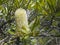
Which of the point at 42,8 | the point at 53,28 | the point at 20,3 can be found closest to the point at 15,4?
the point at 20,3

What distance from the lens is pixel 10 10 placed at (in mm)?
1244

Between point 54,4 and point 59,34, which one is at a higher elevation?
point 54,4

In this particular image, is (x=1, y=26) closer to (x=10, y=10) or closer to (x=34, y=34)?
(x=10, y=10)

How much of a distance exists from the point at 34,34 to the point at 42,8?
0.22 m

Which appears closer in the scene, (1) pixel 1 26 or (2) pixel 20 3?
(2) pixel 20 3

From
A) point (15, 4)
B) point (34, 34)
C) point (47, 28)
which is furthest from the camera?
point (47, 28)

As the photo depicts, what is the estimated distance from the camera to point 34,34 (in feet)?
2.83

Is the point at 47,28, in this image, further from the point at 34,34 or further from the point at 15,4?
the point at 34,34

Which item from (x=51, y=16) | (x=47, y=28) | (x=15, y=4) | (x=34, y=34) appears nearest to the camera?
(x=34, y=34)

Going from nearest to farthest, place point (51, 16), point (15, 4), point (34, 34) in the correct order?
point (34, 34) < point (51, 16) < point (15, 4)

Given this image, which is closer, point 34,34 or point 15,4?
point 34,34

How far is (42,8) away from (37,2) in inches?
2.4

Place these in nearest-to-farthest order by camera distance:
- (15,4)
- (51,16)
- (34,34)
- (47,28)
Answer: (34,34)
(51,16)
(15,4)
(47,28)

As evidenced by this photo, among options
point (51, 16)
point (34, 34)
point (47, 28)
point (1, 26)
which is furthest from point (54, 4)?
point (1, 26)
